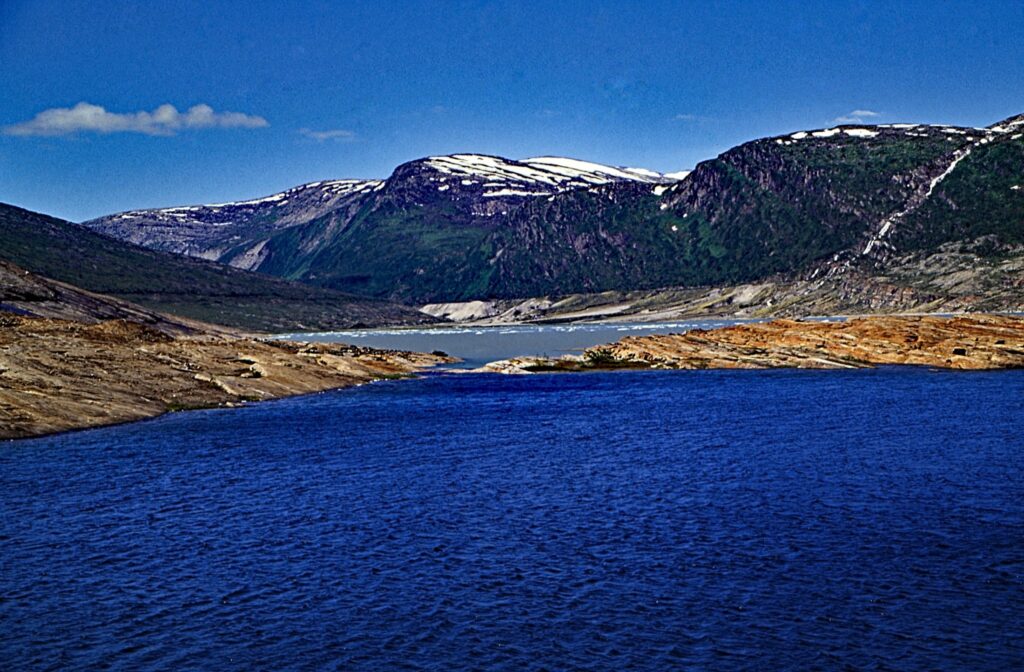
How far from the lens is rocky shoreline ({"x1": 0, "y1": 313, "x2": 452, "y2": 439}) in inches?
3012

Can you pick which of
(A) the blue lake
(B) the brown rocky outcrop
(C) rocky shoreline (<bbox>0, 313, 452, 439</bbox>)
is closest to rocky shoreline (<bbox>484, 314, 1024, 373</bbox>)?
(B) the brown rocky outcrop

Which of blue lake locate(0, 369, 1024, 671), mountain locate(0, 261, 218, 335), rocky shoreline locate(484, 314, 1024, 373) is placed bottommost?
blue lake locate(0, 369, 1024, 671)

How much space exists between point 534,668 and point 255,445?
146 ft

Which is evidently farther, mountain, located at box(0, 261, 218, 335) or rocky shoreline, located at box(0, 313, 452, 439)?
mountain, located at box(0, 261, 218, 335)

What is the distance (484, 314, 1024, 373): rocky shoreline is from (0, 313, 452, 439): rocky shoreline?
30004 millimetres

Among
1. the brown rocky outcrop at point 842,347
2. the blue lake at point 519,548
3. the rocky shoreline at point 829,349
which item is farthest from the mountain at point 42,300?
the blue lake at point 519,548

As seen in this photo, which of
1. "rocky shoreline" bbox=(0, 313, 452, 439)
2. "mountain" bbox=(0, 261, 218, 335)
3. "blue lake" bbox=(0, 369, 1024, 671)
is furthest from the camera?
"mountain" bbox=(0, 261, 218, 335)

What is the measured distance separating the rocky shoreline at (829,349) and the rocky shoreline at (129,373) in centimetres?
3000

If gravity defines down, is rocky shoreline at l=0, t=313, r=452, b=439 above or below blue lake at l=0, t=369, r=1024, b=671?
above

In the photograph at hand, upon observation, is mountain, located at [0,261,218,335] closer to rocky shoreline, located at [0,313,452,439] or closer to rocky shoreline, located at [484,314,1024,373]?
rocky shoreline, located at [0,313,452,439]

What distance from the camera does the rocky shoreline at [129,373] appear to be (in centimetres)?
7650

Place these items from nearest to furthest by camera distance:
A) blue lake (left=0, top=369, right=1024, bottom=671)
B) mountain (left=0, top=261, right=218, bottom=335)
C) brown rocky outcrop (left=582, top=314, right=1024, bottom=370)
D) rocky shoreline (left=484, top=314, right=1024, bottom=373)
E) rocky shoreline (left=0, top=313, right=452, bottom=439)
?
blue lake (left=0, top=369, right=1024, bottom=671) < rocky shoreline (left=0, top=313, right=452, bottom=439) < brown rocky outcrop (left=582, top=314, right=1024, bottom=370) < rocky shoreline (left=484, top=314, right=1024, bottom=373) < mountain (left=0, top=261, right=218, bottom=335)

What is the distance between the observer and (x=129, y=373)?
9388 centimetres

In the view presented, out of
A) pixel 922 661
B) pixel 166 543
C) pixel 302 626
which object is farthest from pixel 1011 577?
pixel 166 543
